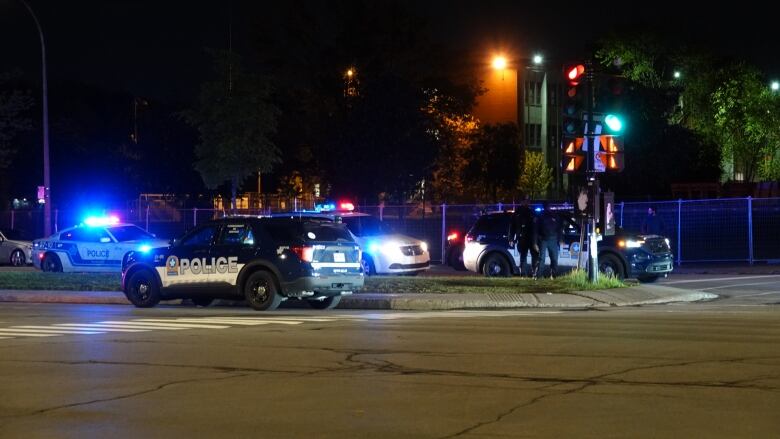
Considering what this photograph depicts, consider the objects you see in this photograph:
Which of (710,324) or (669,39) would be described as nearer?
(710,324)

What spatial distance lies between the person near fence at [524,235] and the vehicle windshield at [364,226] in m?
3.77

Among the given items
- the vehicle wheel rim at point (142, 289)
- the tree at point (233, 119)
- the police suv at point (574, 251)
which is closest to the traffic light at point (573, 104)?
the police suv at point (574, 251)

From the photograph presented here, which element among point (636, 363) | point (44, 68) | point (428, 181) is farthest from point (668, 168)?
point (636, 363)

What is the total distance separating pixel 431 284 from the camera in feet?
72.5

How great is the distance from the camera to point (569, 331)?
13.8 metres

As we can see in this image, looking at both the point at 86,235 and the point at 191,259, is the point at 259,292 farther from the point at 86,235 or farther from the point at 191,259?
the point at 86,235

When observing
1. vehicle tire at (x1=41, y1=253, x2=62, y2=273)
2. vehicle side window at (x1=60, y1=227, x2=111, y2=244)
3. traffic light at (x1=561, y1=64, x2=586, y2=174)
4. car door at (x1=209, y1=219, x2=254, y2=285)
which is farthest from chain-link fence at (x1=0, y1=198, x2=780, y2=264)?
car door at (x1=209, y1=219, x2=254, y2=285)

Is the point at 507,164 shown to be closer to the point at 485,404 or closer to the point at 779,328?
the point at 779,328

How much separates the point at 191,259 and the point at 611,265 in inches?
389

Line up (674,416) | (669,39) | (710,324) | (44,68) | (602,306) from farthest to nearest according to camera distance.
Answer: (669,39), (44,68), (602,306), (710,324), (674,416)

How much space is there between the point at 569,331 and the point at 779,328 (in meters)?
2.93

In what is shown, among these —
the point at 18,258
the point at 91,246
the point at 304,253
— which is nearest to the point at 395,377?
the point at 304,253

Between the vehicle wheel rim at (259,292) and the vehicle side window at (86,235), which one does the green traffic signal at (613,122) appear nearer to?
the vehicle wheel rim at (259,292)

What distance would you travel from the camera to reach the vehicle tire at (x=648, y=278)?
80.0 feet
